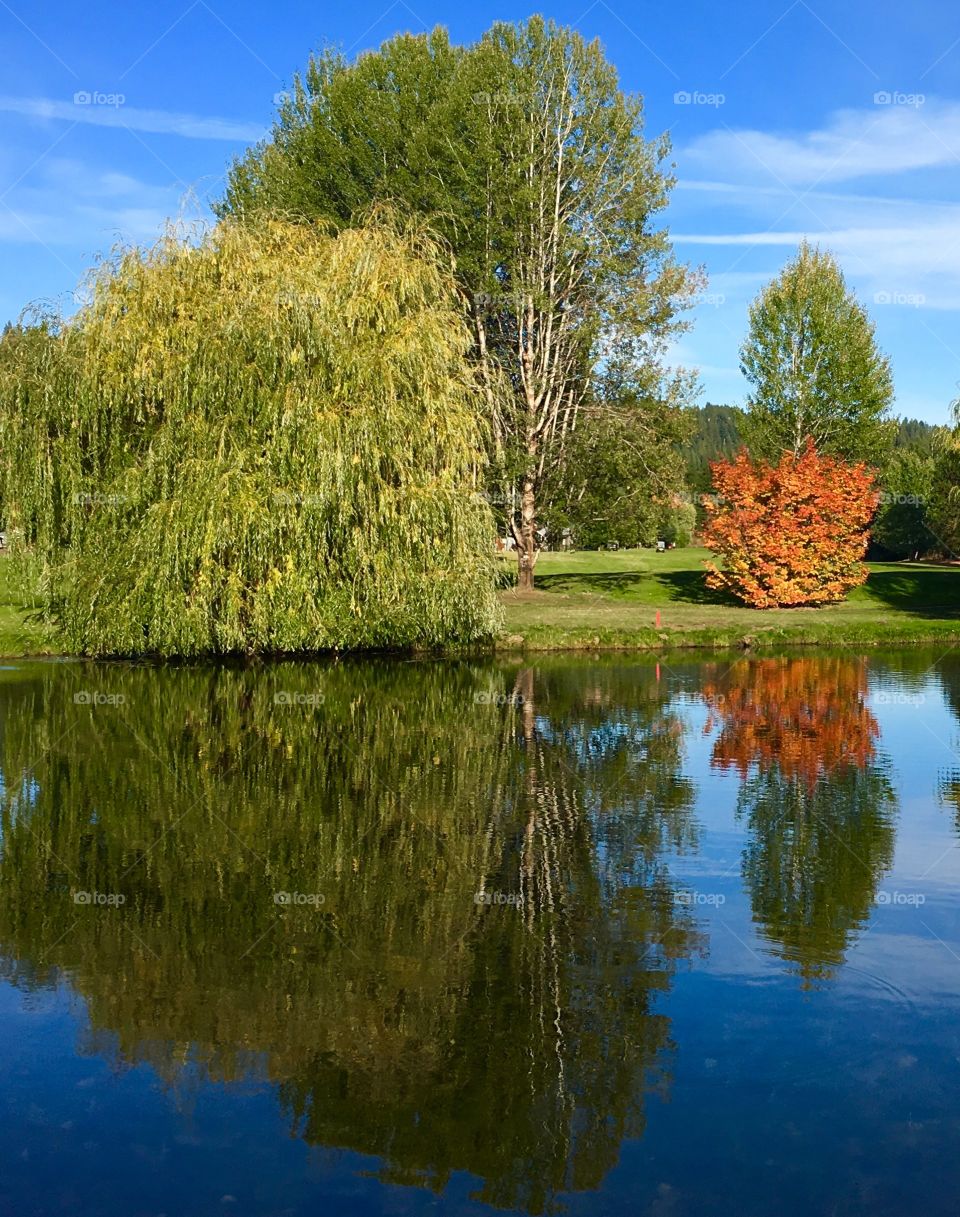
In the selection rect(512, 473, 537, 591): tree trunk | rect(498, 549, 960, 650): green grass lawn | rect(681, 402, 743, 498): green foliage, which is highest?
rect(681, 402, 743, 498): green foliage

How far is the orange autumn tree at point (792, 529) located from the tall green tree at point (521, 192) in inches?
169

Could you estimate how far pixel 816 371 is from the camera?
56.7 meters

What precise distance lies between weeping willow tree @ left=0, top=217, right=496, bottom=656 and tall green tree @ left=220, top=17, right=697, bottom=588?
8.76 m

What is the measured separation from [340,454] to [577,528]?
51.0 ft

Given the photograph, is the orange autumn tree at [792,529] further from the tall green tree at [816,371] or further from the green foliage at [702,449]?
the tall green tree at [816,371]

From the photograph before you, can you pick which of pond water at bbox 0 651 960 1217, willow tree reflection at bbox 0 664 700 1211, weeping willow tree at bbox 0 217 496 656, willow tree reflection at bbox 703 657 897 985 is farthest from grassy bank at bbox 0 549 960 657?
pond water at bbox 0 651 960 1217

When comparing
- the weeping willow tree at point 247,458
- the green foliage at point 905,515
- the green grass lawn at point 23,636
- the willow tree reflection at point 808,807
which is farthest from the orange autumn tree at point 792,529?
the green foliage at point 905,515

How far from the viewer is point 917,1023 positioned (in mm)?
7039

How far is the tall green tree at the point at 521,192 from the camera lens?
3462cm

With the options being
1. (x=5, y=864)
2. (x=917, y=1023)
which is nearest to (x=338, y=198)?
(x=5, y=864)

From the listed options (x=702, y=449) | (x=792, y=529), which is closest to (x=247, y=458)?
(x=792, y=529)

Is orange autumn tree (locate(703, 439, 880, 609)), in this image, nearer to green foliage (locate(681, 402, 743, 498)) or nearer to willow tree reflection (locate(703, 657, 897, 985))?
green foliage (locate(681, 402, 743, 498))

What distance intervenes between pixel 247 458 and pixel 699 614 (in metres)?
16.8

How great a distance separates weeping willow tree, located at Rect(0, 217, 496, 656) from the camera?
23422 millimetres
